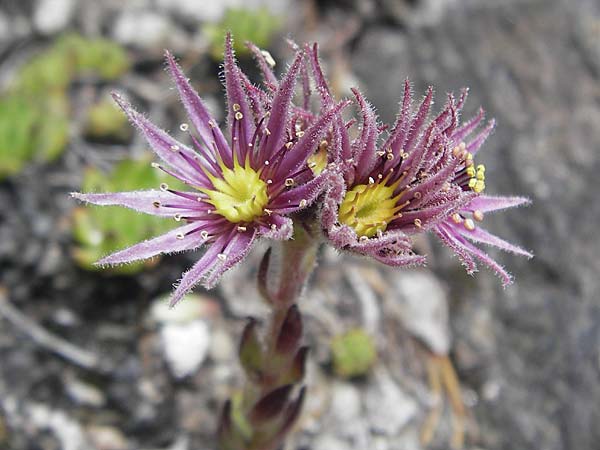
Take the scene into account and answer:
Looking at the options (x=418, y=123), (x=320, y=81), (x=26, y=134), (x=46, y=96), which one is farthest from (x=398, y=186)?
(x=46, y=96)

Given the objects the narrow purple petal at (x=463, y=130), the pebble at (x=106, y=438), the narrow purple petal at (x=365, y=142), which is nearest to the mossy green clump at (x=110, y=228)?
the pebble at (x=106, y=438)

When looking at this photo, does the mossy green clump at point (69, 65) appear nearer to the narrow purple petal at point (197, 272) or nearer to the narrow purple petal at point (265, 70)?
the narrow purple petal at point (265, 70)

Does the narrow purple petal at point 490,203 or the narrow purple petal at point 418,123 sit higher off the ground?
the narrow purple petal at point 418,123

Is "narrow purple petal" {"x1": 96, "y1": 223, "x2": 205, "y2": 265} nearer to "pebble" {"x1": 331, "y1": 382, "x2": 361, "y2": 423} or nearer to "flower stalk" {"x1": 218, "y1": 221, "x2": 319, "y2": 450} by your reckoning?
"flower stalk" {"x1": 218, "y1": 221, "x2": 319, "y2": 450}

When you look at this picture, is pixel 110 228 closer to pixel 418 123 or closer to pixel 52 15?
pixel 418 123

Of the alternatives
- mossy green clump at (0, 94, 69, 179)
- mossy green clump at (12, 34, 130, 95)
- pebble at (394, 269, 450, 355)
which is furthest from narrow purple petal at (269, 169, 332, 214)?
mossy green clump at (12, 34, 130, 95)

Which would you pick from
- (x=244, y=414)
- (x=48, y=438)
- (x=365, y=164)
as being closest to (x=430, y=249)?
(x=244, y=414)
